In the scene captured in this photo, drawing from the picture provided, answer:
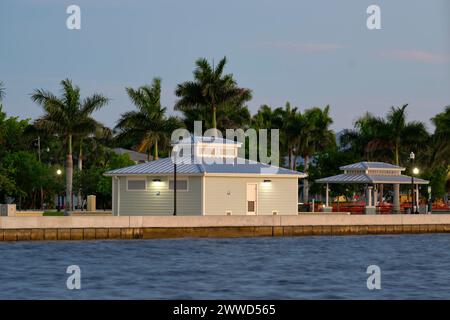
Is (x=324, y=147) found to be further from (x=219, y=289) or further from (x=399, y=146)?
(x=219, y=289)

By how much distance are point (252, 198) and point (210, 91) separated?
2288cm

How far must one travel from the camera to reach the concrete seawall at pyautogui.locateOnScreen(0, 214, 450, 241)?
5528 centimetres

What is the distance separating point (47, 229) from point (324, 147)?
58.4 m

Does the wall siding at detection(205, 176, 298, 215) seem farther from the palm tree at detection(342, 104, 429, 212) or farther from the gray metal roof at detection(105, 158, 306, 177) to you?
the palm tree at detection(342, 104, 429, 212)

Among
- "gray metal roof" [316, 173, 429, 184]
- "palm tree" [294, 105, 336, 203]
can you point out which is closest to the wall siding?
"gray metal roof" [316, 173, 429, 184]

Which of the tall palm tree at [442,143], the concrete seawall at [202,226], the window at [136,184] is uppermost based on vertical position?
the tall palm tree at [442,143]

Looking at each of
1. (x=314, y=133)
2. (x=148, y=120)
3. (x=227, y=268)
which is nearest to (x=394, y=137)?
(x=314, y=133)

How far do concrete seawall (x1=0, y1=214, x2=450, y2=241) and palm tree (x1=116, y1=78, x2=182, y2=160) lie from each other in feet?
81.8

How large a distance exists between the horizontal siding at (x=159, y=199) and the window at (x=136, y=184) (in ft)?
0.67

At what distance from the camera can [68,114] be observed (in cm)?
7912

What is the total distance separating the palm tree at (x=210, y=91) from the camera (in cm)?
8838

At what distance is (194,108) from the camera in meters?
92.6
